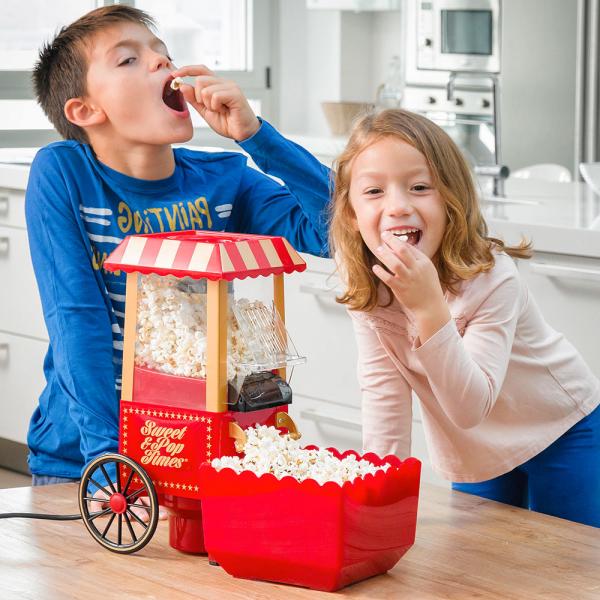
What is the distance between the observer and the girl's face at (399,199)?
4.06 ft

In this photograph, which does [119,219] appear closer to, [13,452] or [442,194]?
[442,194]

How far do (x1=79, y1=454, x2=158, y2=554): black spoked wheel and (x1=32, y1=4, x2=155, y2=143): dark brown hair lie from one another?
1.93ft

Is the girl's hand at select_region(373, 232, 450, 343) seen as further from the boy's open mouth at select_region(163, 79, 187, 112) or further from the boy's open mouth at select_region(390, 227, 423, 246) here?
the boy's open mouth at select_region(163, 79, 187, 112)

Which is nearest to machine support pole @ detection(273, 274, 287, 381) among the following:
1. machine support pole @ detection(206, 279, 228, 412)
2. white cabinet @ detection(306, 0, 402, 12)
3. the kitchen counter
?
machine support pole @ detection(206, 279, 228, 412)

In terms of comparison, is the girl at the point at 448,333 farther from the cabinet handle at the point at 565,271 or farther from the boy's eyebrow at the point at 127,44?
the cabinet handle at the point at 565,271

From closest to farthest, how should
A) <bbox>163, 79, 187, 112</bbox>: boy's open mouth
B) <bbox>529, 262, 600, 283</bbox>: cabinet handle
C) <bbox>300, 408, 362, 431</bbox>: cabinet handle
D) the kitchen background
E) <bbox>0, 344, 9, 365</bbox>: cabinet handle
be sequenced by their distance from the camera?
1. <bbox>163, 79, 187, 112</bbox>: boy's open mouth
2. <bbox>529, 262, 600, 283</bbox>: cabinet handle
3. the kitchen background
4. <bbox>300, 408, 362, 431</bbox>: cabinet handle
5. <bbox>0, 344, 9, 365</bbox>: cabinet handle

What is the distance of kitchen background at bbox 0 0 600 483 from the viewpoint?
8.51 ft

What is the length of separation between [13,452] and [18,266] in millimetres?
632

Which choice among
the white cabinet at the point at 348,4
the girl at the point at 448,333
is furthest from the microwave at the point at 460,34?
the girl at the point at 448,333

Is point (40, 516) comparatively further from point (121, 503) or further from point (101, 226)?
point (101, 226)

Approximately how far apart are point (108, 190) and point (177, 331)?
41 cm

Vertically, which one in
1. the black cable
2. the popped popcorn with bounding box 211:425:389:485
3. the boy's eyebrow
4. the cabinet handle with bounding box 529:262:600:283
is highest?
the boy's eyebrow

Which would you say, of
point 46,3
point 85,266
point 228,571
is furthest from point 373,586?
point 46,3

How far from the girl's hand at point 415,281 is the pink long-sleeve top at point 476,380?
0.8 inches
